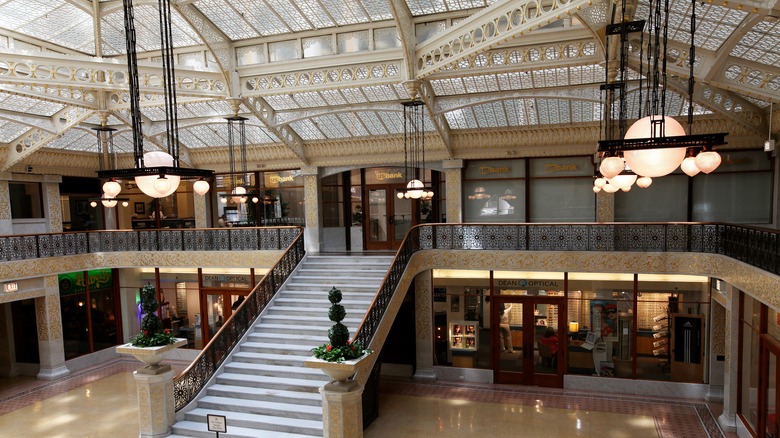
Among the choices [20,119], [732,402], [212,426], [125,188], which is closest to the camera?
[212,426]

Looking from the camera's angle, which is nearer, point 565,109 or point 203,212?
point 565,109

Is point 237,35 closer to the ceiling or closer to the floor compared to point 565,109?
closer to the ceiling

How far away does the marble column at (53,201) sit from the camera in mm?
15320

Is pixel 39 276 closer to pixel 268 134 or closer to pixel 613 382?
pixel 268 134

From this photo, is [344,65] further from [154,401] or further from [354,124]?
[154,401]

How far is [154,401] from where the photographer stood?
29.1 feet

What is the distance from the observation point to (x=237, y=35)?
1134cm

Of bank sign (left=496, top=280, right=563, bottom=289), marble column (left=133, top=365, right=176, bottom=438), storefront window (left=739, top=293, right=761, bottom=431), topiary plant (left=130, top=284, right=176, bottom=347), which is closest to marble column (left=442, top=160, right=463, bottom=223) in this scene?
bank sign (left=496, top=280, right=563, bottom=289)

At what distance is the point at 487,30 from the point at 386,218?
29.9 feet

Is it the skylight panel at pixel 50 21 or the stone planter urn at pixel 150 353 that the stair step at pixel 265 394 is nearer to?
the stone planter urn at pixel 150 353

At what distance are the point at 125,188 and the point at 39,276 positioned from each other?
6.25m

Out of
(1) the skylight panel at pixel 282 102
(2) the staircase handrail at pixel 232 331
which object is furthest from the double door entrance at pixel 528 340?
(1) the skylight panel at pixel 282 102

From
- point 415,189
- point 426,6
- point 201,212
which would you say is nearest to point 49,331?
point 201,212

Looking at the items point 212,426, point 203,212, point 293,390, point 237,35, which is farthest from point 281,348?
point 203,212
